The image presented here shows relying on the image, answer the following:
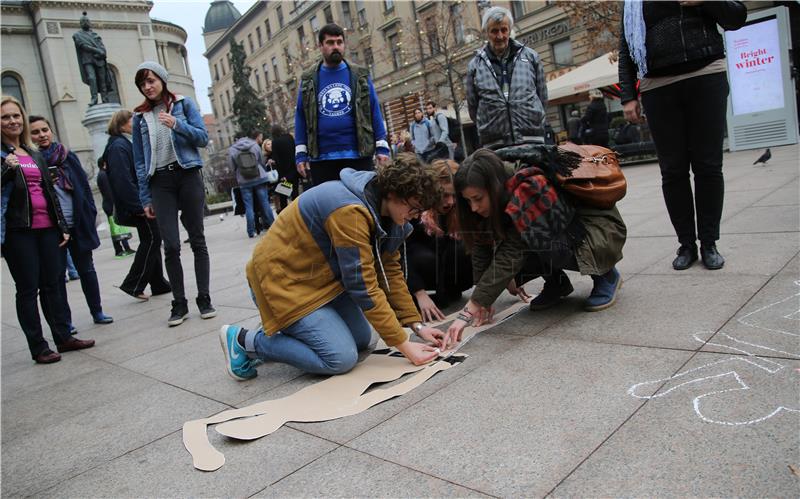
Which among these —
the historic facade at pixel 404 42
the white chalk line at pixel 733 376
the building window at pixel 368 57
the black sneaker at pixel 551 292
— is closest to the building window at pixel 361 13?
the historic facade at pixel 404 42

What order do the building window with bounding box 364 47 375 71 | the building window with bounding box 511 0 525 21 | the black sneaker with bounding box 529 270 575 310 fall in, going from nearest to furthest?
1. the black sneaker with bounding box 529 270 575 310
2. the building window with bounding box 511 0 525 21
3. the building window with bounding box 364 47 375 71

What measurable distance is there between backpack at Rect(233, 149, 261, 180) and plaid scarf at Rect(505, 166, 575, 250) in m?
7.73

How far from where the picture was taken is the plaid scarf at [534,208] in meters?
2.76

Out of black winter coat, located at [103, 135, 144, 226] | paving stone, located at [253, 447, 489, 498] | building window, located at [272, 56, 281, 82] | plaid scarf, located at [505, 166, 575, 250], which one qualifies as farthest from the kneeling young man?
building window, located at [272, 56, 281, 82]

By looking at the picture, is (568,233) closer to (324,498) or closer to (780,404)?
(780,404)

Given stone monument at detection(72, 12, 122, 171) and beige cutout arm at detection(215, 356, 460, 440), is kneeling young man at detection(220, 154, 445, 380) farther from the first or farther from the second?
stone monument at detection(72, 12, 122, 171)

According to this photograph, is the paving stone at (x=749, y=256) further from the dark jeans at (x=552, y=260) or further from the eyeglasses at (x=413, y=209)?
the eyeglasses at (x=413, y=209)

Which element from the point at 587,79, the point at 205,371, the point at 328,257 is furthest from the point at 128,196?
the point at 587,79

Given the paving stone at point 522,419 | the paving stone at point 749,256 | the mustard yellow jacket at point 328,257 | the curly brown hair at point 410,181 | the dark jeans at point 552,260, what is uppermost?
the curly brown hair at point 410,181

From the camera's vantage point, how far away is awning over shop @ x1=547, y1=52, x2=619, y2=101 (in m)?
12.1

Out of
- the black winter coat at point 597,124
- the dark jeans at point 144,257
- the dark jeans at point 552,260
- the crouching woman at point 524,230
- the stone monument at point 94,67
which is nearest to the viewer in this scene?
the crouching woman at point 524,230

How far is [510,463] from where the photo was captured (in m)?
1.69

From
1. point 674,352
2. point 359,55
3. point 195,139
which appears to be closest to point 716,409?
point 674,352

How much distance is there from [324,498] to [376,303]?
3.18 ft
